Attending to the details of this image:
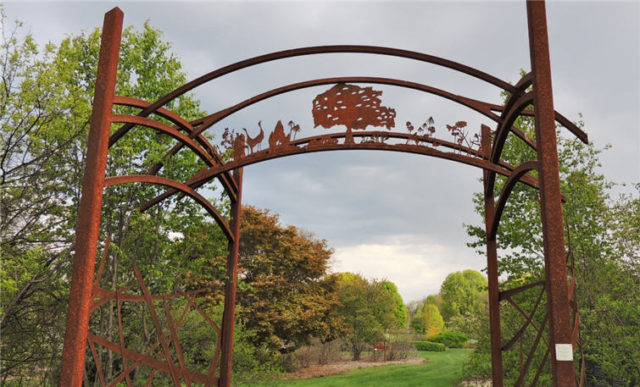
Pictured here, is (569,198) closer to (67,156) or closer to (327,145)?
(327,145)

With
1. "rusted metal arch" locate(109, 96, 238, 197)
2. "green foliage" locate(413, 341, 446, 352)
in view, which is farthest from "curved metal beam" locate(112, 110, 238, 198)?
"green foliage" locate(413, 341, 446, 352)

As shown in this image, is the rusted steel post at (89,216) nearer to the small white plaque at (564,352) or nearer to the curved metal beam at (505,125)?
the small white plaque at (564,352)

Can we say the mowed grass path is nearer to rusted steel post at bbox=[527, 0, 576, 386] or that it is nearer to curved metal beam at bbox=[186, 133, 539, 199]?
curved metal beam at bbox=[186, 133, 539, 199]

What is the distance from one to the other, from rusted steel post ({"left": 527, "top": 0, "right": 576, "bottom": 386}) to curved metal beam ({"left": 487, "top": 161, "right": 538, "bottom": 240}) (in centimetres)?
29

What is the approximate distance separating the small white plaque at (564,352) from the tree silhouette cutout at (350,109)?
2.58m

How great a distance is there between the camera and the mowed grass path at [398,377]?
14375 millimetres

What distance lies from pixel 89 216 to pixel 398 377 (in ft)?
46.6

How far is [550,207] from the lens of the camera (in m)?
3.09

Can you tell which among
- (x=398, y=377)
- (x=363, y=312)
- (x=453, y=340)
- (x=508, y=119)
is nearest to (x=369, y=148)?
(x=508, y=119)

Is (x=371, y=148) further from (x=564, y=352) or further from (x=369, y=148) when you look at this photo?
(x=564, y=352)

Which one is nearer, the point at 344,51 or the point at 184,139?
the point at 344,51

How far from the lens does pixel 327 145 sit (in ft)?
15.2

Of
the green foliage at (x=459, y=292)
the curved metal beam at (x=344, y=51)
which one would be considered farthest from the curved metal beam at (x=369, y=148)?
the green foliage at (x=459, y=292)

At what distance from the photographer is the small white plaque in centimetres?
288
